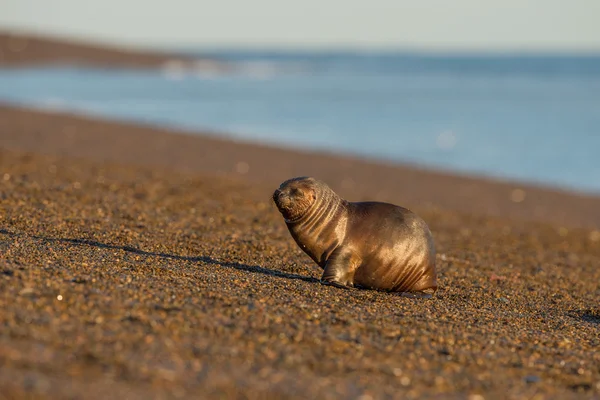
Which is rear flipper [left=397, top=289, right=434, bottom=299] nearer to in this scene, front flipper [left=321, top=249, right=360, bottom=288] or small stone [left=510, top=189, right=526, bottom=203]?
front flipper [left=321, top=249, right=360, bottom=288]

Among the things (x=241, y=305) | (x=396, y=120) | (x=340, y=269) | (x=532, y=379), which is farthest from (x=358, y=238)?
(x=396, y=120)

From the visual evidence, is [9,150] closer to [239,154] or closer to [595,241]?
[239,154]

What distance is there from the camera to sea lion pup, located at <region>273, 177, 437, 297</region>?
25.6 ft

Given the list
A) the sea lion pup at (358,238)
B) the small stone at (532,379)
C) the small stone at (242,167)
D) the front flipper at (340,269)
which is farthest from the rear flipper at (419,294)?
the small stone at (242,167)

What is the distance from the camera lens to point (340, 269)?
775 centimetres

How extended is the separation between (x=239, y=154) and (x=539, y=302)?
12181mm

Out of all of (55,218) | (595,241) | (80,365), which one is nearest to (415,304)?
(80,365)

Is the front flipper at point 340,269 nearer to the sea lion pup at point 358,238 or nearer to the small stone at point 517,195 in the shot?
the sea lion pup at point 358,238

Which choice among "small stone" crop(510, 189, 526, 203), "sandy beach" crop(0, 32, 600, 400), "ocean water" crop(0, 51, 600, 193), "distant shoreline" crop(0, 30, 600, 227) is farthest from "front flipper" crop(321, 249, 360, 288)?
"ocean water" crop(0, 51, 600, 193)

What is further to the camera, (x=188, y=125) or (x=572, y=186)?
(x=188, y=125)

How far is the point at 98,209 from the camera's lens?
10414mm

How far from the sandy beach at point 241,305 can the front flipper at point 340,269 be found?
13 cm

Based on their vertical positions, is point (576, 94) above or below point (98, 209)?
above

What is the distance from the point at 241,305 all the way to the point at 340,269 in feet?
4.90
